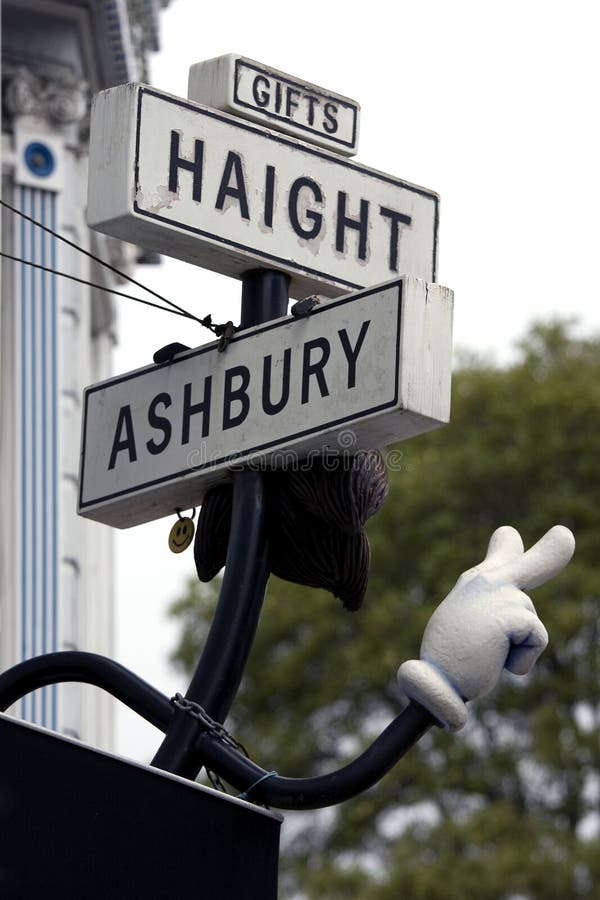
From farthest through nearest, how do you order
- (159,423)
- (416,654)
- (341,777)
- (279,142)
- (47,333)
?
(416,654) < (47,333) < (279,142) < (159,423) < (341,777)

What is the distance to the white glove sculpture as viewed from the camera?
3.44 m

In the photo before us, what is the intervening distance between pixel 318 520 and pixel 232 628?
294 millimetres

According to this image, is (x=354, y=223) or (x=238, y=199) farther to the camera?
(x=354, y=223)

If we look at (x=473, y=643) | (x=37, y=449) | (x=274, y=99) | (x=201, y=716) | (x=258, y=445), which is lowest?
(x=201, y=716)

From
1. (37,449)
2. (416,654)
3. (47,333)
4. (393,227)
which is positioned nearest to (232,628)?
(393,227)

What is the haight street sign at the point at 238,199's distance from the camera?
4.02m

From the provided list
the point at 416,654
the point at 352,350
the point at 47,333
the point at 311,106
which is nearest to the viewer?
the point at 352,350

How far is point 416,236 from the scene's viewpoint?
4383 mm

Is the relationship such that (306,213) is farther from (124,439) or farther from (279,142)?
(124,439)

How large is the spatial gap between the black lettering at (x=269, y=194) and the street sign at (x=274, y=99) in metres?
0.17

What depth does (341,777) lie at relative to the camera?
340 centimetres

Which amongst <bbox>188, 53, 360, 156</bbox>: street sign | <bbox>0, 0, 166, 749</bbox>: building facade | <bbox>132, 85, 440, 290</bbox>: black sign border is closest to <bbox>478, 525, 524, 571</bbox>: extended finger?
<bbox>132, 85, 440, 290</bbox>: black sign border

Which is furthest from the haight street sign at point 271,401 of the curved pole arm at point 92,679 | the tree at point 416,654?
the tree at point 416,654

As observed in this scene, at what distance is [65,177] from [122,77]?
1.49 metres
